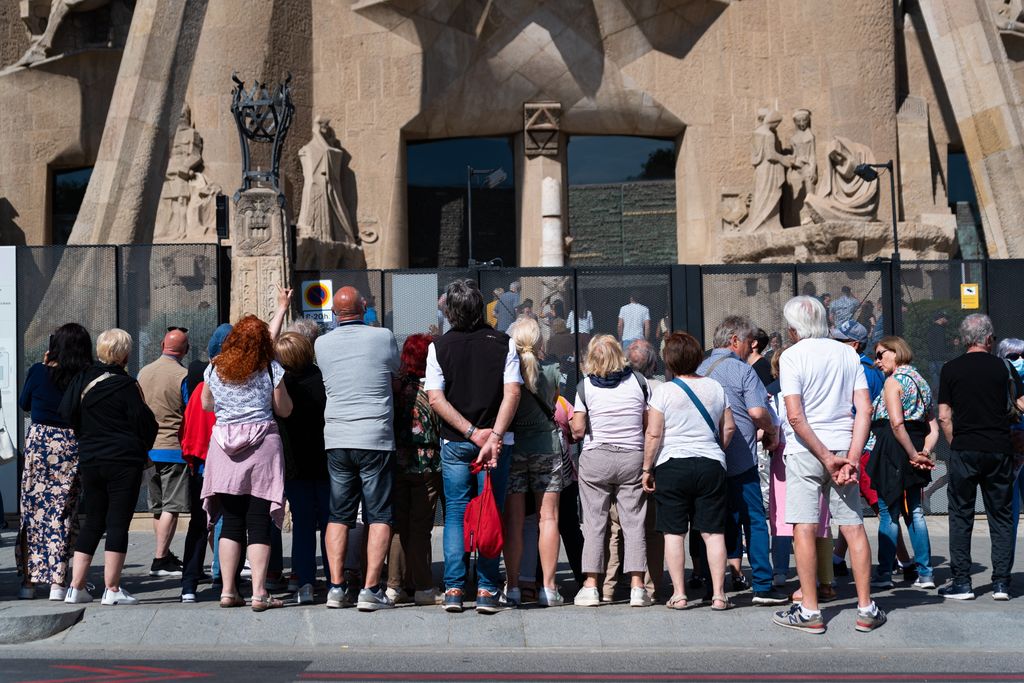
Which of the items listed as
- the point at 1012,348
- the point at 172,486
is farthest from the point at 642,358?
the point at 172,486

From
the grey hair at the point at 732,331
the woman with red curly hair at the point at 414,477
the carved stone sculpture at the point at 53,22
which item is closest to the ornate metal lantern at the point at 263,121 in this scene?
the woman with red curly hair at the point at 414,477

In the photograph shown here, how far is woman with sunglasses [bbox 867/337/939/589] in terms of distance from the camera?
7734mm

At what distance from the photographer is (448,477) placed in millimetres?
6898

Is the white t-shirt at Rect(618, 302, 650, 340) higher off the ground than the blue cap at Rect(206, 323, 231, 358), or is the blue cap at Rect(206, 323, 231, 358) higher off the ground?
the white t-shirt at Rect(618, 302, 650, 340)

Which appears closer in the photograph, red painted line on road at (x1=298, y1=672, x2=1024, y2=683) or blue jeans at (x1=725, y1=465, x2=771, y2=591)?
red painted line on road at (x1=298, y1=672, x2=1024, y2=683)

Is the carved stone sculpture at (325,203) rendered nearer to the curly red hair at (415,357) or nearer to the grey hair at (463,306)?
the curly red hair at (415,357)

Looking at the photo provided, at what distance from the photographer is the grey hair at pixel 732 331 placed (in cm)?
761

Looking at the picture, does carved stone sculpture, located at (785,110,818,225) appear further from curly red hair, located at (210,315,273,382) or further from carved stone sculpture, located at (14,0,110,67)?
curly red hair, located at (210,315,273,382)

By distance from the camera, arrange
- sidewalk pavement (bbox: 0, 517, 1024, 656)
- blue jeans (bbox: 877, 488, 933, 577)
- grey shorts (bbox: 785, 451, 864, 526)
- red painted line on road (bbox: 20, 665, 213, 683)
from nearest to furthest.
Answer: red painted line on road (bbox: 20, 665, 213, 683)
sidewalk pavement (bbox: 0, 517, 1024, 656)
grey shorts (bbox: 785, 451, 864, 526)
blue jeans (bbox: 877, 488, 933, 577)

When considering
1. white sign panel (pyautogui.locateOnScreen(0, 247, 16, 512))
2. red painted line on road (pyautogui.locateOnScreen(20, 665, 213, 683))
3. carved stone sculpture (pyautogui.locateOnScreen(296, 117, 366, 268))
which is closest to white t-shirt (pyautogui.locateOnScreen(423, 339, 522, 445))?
red painted line on road (pyautogui.locateOnScreen(20, 665, 213, 683))

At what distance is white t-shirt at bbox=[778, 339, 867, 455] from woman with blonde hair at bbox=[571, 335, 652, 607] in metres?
0.93

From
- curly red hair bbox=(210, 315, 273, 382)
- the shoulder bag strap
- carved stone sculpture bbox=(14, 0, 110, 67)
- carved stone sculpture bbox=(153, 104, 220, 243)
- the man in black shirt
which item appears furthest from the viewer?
carved stone sculpture bbox=(14, 0, 110, 67)

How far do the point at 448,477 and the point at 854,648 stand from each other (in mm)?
2209

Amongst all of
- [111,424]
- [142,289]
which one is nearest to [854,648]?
[111,424]
